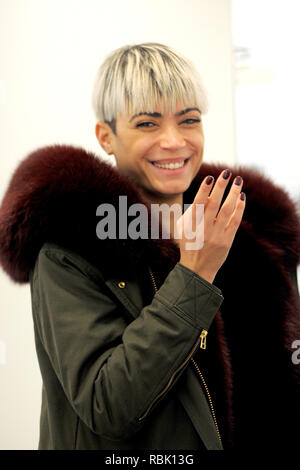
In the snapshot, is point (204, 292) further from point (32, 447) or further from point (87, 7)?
point (87, 7)

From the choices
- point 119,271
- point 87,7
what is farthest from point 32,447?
point 87,7

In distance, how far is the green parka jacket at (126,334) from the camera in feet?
2.32

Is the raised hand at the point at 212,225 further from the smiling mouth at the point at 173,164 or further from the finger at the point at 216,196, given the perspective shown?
the smiling mouth at the point at 173,164

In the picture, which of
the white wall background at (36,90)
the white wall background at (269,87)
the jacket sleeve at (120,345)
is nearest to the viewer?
the jacket sleeve at (120,345)

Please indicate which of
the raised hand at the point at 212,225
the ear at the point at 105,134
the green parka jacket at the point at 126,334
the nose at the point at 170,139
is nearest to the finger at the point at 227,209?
the raised hand at the point at 212,225

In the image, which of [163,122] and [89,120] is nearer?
[163,122]

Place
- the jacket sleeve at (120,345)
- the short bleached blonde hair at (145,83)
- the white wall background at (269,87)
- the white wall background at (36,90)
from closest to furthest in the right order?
the jacket sleeve at (120,345), the short bleached blonde hair at (145,83), the white wall background at (36,90), the white wall background at (269,87)

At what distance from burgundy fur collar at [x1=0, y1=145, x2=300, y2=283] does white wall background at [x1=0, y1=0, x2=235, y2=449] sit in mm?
905

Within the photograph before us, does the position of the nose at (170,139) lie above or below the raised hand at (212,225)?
above

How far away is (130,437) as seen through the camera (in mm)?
782

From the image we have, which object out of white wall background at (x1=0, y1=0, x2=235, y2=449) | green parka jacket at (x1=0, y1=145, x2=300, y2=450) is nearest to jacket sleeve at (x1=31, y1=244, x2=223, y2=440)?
green parka jacket at (x1=0, y1=145, x2=300, y2=450)

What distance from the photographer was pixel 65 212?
2.60 ft

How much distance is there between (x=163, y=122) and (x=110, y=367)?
19.1 inches
